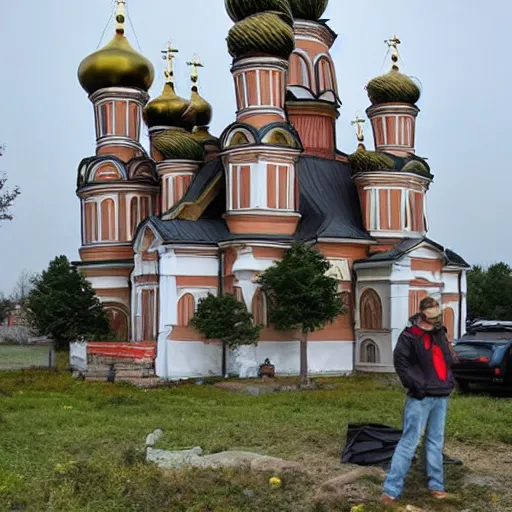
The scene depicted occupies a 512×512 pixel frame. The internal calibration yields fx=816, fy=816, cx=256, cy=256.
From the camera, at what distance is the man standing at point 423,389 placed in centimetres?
631

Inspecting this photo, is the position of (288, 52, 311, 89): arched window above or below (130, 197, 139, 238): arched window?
above

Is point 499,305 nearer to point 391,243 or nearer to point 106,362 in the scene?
point 391,243

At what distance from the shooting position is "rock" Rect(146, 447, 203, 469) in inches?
302

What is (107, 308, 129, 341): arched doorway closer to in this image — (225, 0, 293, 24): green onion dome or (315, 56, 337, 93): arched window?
(315, 56, 337, 93): arched window

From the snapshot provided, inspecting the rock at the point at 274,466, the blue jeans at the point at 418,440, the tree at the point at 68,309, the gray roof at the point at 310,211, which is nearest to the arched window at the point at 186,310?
the gray roof at the point at 310,211

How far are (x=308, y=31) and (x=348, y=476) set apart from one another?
831 inches

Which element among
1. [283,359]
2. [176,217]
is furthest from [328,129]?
[283,359]

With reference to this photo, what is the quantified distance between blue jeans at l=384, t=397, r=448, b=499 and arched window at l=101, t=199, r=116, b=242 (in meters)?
20.5

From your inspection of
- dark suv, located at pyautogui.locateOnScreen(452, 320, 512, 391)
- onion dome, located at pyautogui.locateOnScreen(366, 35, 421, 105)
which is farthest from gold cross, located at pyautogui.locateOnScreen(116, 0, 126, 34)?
dark suv, located at pyautogui.locateOnScreen(452, 320, 512, 391)

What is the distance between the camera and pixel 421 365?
20.9 feet

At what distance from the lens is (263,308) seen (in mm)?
20781

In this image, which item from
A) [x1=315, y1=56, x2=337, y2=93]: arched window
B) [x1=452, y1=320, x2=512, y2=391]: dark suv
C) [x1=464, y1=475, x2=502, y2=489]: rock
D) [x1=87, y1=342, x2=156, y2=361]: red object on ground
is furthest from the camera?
[x1=315, y1=56, x2=337, y2=93]: arched window

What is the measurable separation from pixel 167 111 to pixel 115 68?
259cm

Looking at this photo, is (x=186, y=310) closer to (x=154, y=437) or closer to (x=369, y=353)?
(x=369, y=353)
